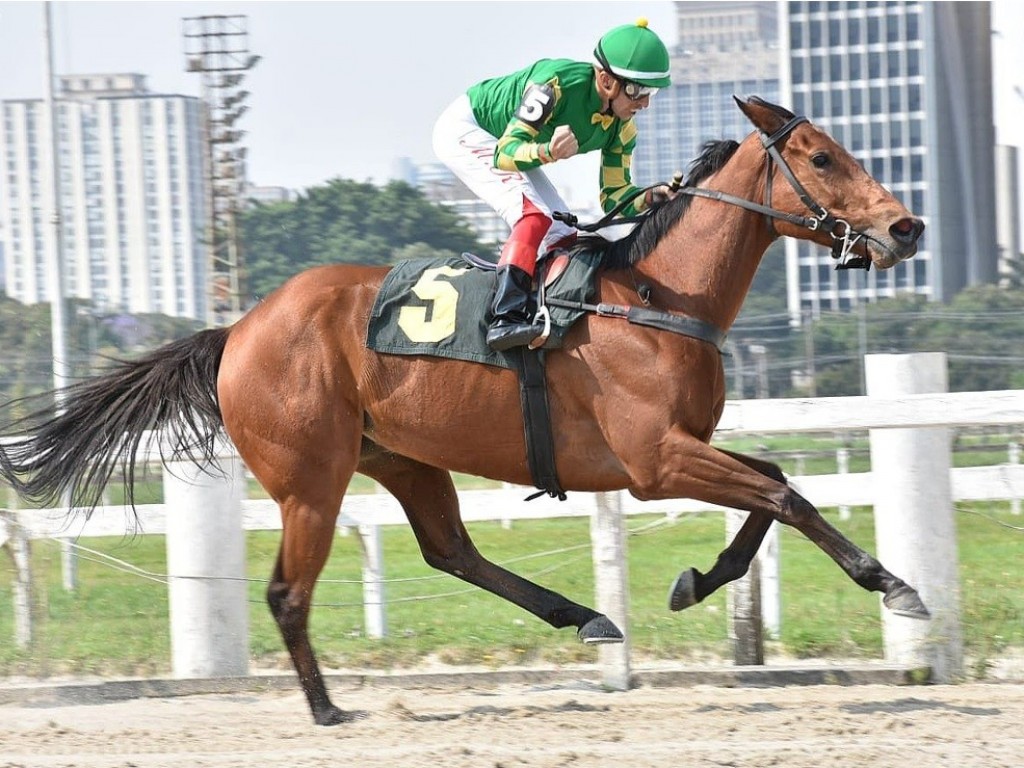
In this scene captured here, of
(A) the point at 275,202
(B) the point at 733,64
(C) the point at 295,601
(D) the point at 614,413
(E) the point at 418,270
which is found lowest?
(C) the point at 295,601

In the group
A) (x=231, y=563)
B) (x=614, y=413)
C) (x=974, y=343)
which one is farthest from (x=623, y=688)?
(x=974, y=343)

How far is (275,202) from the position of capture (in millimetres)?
35125

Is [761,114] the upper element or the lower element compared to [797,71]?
lower

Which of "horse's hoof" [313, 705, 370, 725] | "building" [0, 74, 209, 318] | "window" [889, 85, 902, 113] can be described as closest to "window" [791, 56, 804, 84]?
"window" [889, 85, 902, 113]

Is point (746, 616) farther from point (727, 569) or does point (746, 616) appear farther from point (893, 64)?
point (893, 64)

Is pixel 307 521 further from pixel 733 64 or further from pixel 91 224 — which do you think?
pixel 733 64

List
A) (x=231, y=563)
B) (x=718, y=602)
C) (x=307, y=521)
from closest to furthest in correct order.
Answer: (x=307, y=521) < (x=231, y=563) < (x=718, y=602)

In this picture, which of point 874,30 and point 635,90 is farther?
point 874,30

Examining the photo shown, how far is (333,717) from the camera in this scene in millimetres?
4809

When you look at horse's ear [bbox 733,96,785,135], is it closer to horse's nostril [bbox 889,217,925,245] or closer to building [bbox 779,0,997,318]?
horse's nostril [bbox 889,217,925,245]

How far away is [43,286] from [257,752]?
157 ft

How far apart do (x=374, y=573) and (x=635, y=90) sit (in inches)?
104

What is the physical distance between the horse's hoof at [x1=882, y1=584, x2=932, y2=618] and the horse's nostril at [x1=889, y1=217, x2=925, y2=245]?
1104 millimetres

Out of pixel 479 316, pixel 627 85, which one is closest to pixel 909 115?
pixel 627 85
